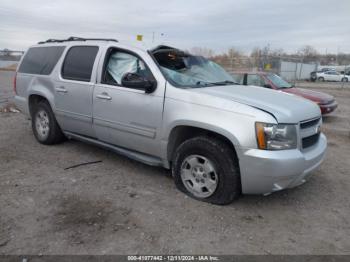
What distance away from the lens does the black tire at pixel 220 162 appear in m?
3.27

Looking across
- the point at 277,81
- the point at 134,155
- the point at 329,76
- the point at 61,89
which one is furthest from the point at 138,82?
the point at 329,76

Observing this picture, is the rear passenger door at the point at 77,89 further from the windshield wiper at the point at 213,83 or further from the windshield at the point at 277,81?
the windshield at the point at 277,81

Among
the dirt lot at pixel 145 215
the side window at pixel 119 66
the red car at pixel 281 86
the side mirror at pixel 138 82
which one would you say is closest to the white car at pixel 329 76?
the red car at pixel 281 86

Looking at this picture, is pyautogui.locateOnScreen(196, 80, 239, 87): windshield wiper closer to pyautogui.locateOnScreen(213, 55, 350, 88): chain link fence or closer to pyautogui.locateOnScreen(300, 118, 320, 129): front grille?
pyautogui.locateOnScreen(300, 118, 320, 129): front grille

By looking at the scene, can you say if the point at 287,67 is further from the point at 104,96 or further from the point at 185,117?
the point at 185,117

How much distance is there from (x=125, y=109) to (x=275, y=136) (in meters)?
1.90

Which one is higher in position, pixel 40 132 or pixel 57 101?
pixel 57 101

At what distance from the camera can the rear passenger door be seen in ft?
14.7

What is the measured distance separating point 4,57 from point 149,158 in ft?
129

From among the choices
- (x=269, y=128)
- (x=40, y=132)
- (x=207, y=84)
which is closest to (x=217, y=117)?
(x=269, y=128)

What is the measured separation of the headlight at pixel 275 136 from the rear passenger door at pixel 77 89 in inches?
98.5

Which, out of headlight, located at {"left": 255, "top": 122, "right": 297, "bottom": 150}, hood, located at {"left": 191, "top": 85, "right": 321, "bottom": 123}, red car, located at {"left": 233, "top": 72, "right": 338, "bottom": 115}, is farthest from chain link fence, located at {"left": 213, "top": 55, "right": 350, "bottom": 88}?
headlight, located at {"left": 255, "top": 122, "right": 297, "bottom": 150}

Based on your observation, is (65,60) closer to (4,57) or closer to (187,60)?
(187,60)

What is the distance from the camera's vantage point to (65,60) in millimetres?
4984
